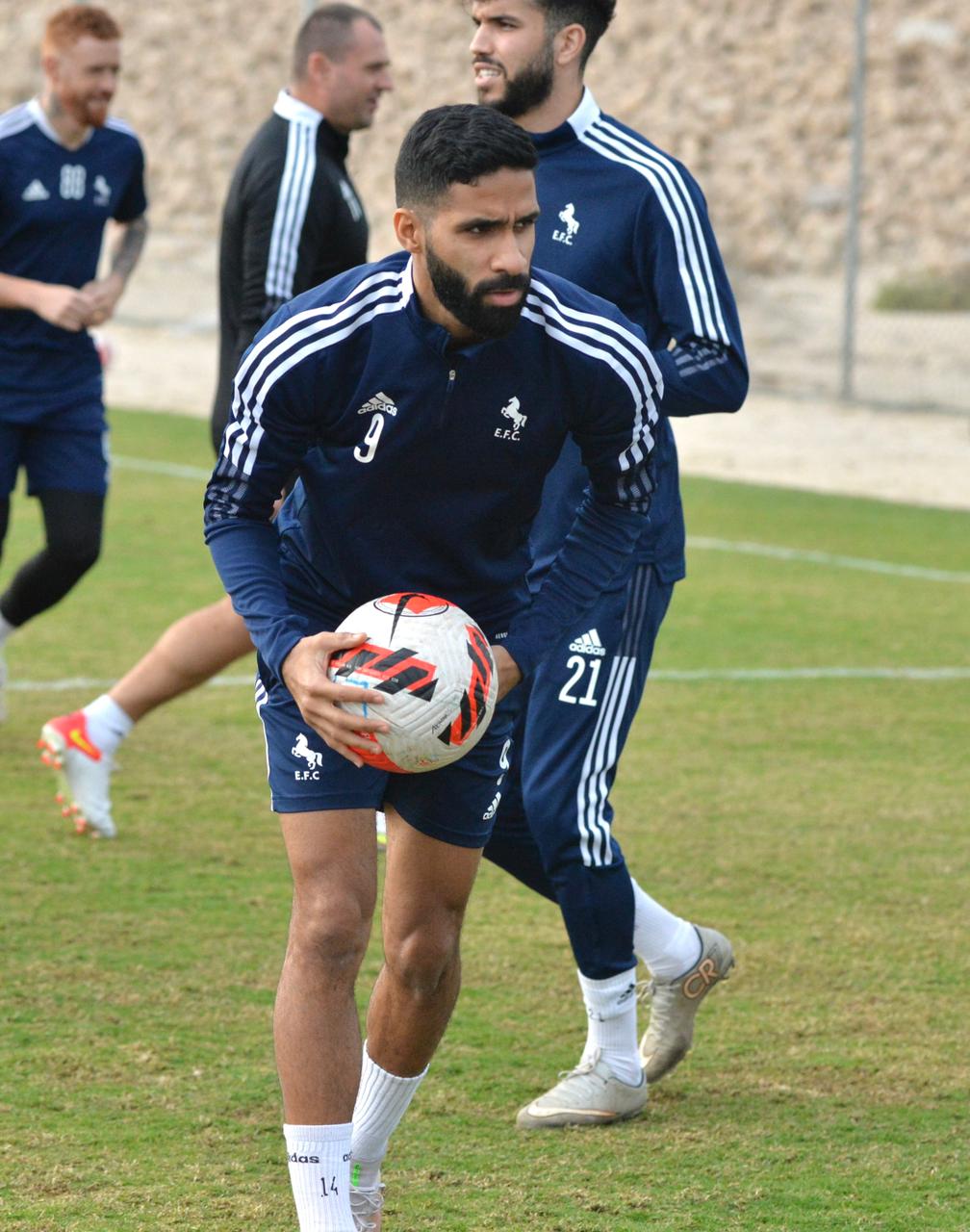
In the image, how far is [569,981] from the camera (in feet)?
17.7

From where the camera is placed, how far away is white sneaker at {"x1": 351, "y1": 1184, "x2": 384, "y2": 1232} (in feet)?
12.4

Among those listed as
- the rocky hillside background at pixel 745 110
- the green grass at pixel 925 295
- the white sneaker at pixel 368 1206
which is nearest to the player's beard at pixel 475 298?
the white sneaker at pixel 368 1206

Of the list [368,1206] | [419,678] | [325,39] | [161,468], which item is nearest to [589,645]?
[419,678]

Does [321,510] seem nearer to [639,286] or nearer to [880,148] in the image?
[639,286]

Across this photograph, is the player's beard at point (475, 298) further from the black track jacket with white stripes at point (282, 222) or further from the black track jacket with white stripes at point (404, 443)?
the black track jacket with white stripes at point (282, 222)

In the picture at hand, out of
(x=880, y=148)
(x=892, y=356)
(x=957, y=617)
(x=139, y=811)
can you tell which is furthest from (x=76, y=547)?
(x=880, y=148)

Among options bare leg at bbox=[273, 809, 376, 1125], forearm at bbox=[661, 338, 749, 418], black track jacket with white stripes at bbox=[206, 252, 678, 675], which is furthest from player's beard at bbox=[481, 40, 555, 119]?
bare leg at bbox=[273, 809, 376, 1125]

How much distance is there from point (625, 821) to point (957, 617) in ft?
13.9

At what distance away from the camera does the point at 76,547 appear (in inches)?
281

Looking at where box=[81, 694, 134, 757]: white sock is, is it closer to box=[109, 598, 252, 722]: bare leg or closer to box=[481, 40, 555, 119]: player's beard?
box=[109, 598, 252, 722]: bare leg

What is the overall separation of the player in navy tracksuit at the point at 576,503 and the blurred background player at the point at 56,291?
2714 mm

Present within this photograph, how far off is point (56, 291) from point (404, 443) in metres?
3.61

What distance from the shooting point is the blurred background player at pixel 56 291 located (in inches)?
281

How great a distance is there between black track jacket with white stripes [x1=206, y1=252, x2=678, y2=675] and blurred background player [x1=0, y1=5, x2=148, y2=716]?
3.41 meters
